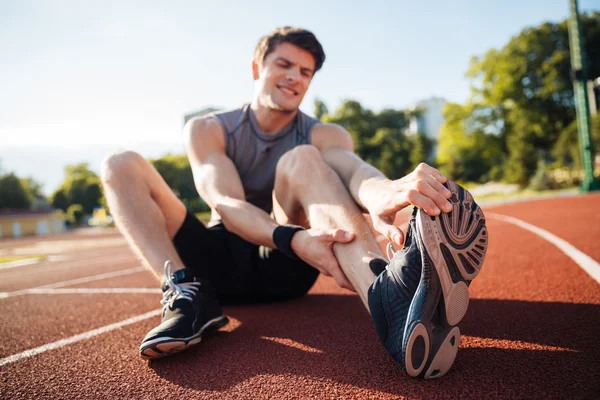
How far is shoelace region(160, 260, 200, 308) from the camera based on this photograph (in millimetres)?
1565

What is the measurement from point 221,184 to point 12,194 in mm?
58853

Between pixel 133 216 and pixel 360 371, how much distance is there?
1166 millimetres

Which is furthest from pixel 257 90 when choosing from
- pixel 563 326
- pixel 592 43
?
pixel 592 43

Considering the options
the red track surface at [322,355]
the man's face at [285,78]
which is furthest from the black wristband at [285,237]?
the man's face at [285,78]

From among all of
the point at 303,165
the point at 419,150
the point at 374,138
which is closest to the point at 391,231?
the point at 303,165

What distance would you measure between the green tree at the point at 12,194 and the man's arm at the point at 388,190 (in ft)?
193

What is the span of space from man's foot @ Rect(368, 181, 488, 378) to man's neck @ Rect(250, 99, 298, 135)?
4.27ft

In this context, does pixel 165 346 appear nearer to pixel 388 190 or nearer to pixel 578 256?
pixel 388 190

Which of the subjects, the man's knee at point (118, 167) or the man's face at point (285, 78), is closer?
the man's knee at point (118, 167)

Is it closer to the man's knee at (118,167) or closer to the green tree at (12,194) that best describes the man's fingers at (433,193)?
the man's knee at (118,167)

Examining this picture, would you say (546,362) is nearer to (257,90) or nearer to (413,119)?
(257,90)

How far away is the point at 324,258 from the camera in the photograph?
1.40m

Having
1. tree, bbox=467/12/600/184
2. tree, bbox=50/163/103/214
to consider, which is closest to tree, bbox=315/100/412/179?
tree, bbox=467/12/600/184

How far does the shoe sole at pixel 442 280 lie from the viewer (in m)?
1.10
